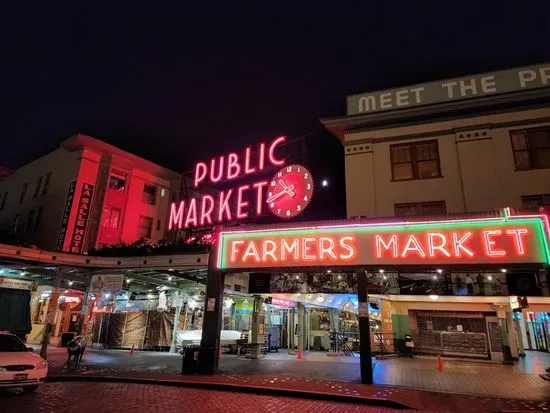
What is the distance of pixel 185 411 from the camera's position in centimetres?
939

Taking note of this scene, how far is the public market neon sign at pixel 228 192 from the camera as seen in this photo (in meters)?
20.4

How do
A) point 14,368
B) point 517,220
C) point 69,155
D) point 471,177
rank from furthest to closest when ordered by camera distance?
1. point 69,155
2. point 471,177
3. point 517,220
4. point 14,368

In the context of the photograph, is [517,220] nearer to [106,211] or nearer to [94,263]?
[94,263]

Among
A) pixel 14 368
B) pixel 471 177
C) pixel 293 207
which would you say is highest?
pixel 471 177

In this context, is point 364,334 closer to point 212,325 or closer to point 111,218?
point 212,325

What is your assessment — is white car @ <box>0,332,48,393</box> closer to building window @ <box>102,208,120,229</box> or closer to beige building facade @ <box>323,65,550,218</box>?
beige building facade @ <box>323,65,550,218</box>

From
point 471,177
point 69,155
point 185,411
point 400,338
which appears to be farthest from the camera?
point 69,155

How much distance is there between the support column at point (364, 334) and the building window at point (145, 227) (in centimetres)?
2277

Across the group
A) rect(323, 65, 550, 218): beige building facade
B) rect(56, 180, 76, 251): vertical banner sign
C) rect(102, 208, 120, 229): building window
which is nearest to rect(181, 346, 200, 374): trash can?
rect(323, 65, 550, 218): beige building facade

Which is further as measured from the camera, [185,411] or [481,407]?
[481,407]

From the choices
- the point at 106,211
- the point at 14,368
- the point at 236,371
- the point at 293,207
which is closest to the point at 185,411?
the point at 14,368

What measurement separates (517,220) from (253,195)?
1172cm

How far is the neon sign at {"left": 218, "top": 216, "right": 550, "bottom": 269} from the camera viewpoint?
13.5 meters

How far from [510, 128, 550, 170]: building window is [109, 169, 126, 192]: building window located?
2688 cm
